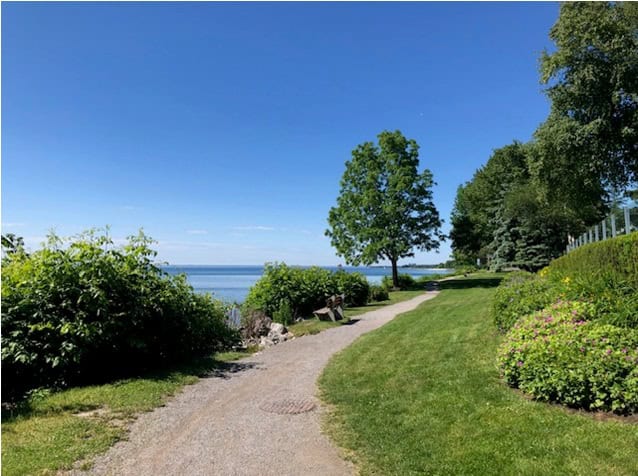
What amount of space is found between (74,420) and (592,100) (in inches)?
811

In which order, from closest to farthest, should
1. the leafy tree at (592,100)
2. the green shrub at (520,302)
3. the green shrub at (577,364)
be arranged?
the green shrub at (577,364) < the green shrub at (520,302) < the leafy tree at (592,100)

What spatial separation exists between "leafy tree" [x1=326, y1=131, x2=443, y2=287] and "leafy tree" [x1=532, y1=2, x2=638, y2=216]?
1043 cm

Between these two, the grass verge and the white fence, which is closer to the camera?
the grass verge

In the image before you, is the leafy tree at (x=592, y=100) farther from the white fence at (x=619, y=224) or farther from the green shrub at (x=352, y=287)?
the green shrub at (x=352, y=287)

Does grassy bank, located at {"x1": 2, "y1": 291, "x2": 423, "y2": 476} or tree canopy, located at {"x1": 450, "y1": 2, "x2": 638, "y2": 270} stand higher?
tree canopy, located at {"x1": 450, "y1": 2, "x2": 638, "y2": 270}

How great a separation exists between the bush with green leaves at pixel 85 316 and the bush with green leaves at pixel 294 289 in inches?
249

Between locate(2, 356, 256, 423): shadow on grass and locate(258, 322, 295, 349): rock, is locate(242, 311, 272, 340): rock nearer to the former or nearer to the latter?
locate(258, 322, 295, 349): rock

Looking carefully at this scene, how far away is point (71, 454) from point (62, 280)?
11.7 ft

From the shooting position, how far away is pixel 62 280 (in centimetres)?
702

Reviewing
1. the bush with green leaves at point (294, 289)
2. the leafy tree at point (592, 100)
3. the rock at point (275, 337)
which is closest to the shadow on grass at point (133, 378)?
the rock at point (275, 337)

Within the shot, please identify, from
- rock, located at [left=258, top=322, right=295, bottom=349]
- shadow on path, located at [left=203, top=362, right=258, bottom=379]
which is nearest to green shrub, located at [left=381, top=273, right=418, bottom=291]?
rock, located at [left=258, top=322, right=295, bottom=349]

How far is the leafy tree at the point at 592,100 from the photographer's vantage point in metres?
17.2

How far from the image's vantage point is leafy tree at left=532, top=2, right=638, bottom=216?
56.4ft

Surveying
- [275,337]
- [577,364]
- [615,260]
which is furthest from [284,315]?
[577,364]
